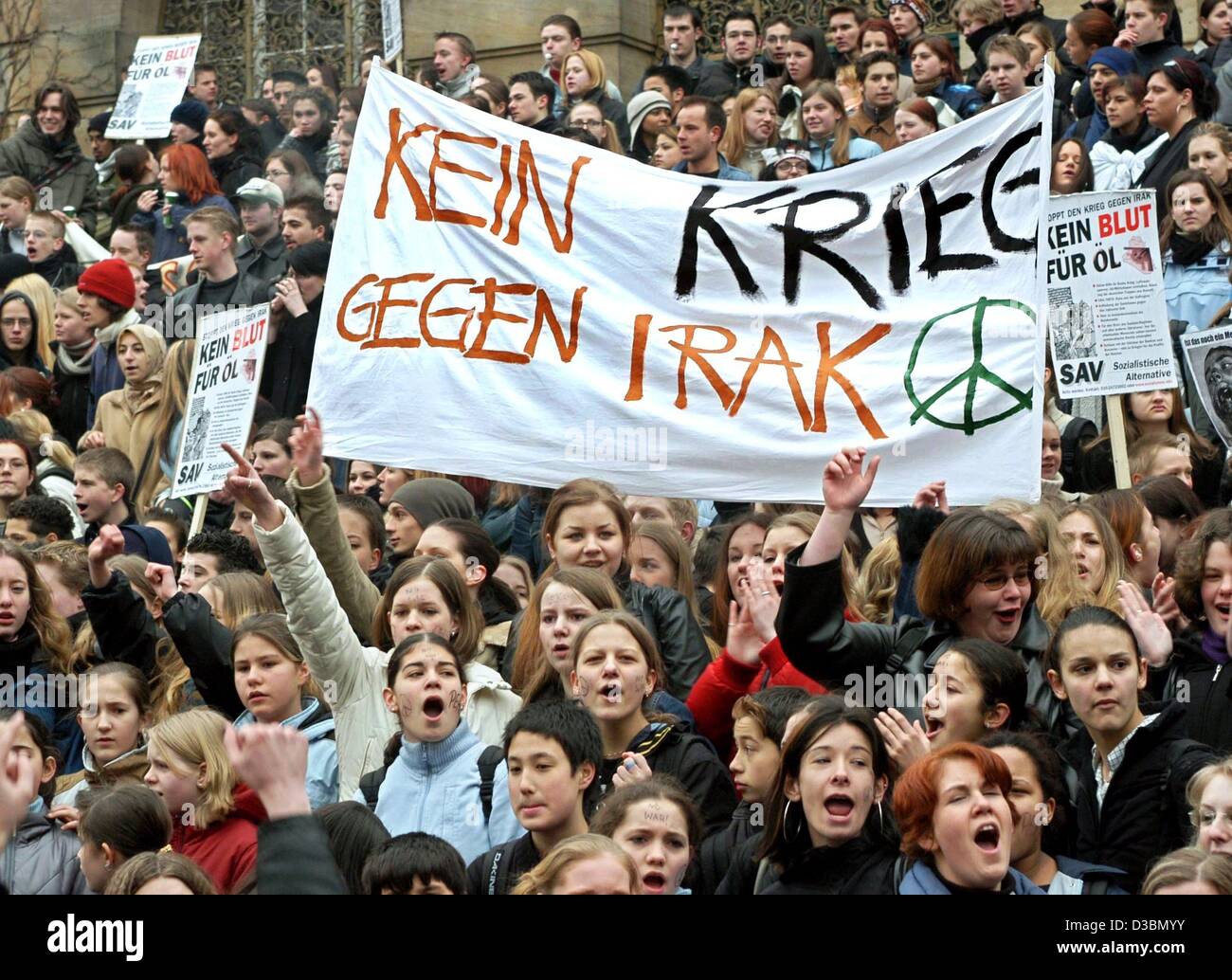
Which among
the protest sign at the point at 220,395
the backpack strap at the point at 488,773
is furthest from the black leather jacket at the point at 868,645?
the protest sign at the point at 220,395

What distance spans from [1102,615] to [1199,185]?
4.13 meters

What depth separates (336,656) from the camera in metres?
7.16

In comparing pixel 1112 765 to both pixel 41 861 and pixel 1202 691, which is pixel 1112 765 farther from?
pixel 41 861

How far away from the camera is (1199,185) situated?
32.7 feet

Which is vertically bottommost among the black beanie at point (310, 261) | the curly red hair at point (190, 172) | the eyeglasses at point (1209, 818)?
the eyeglasses at point (1209, 818)

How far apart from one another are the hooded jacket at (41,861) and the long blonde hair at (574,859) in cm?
176

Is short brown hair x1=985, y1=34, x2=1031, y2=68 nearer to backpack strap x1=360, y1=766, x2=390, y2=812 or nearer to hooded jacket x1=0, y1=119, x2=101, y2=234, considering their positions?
backpack strap x1=360, y1=766, x2=390, y2=812

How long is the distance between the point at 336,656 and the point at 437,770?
2.36 ft

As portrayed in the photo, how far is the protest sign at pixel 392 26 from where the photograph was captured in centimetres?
1398

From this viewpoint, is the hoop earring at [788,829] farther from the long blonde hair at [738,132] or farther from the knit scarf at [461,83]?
the knit scarf at [461,83]
